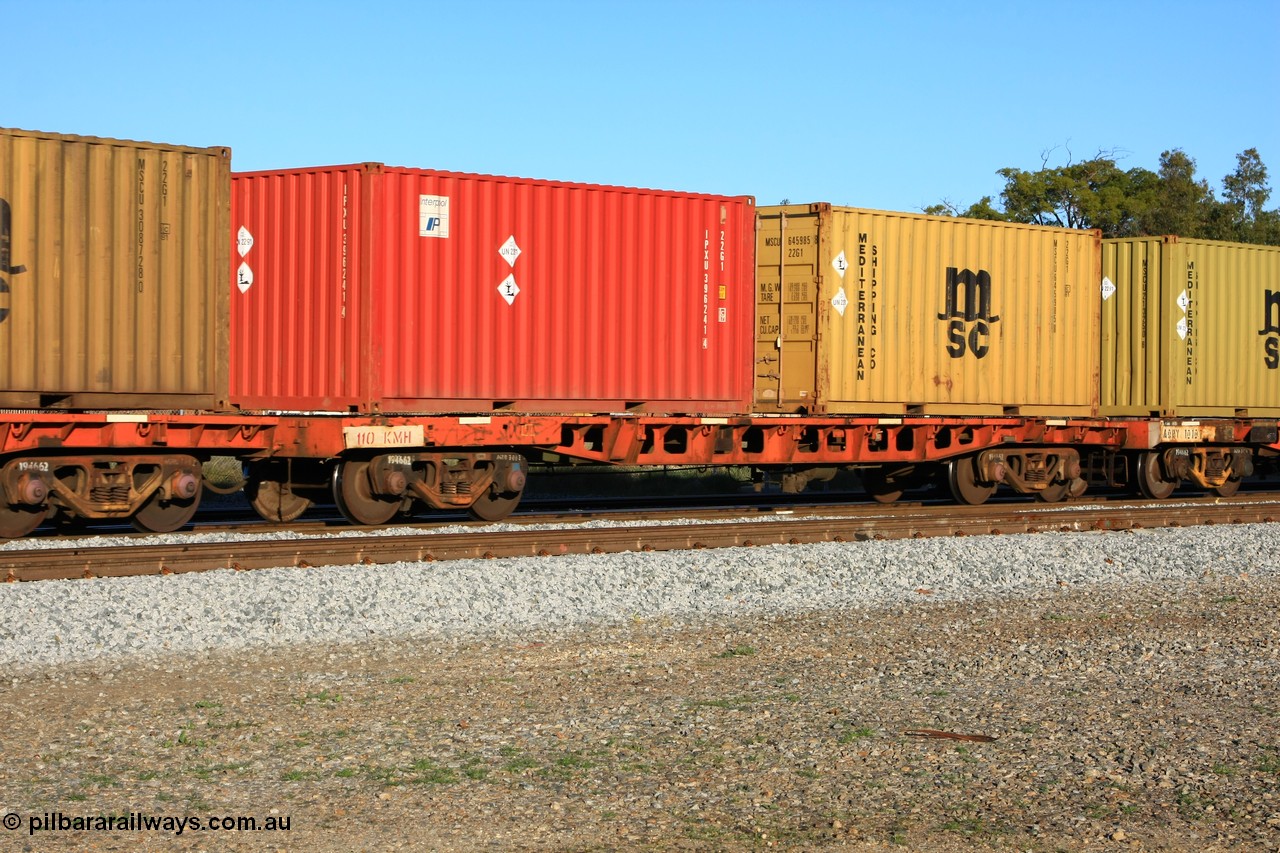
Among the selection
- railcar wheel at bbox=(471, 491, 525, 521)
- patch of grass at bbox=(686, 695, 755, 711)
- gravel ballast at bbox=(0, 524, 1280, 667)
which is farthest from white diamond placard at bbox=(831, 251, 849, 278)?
patch of grass at bbox=(686, 695, 755, 711)

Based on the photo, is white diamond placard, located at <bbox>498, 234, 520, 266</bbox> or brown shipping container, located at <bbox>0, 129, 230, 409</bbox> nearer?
brown shipping container, located at <bbox>0, 129, 230, 409</bbox>

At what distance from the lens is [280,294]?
49.1 feet

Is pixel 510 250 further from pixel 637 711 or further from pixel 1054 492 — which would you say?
pixel 1054 492

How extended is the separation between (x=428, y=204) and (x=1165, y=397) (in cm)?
1172

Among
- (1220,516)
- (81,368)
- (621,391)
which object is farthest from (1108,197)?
(81,368)

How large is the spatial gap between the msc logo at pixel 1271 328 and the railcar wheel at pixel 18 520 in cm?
1770

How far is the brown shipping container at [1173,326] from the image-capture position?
20484 millimetres

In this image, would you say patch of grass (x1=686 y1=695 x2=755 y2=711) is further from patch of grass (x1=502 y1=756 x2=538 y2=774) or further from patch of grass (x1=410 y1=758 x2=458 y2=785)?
patch of grass (x1=410 y1=758 x2=458 y2=785)

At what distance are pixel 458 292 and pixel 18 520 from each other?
495 cm

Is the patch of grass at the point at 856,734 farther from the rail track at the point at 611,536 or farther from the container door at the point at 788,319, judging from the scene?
the container door at the point at 788,319

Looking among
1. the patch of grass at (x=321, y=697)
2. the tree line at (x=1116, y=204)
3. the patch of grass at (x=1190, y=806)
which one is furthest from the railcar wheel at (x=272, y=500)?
the tree line at (x=1116, y=204)

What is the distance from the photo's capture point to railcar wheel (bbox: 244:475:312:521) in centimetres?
1528

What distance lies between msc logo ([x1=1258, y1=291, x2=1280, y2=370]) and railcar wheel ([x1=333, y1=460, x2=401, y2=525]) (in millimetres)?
14198

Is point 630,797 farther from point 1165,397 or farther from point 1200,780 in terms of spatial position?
point 1165,397
